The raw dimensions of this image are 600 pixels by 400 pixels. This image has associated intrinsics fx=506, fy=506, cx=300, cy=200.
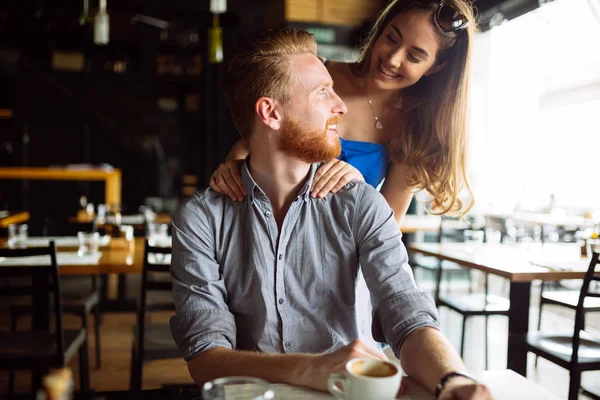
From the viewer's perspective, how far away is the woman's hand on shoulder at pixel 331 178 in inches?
53.6

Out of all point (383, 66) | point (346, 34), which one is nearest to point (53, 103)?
point (346, 34)

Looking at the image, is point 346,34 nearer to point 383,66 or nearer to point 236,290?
point 383,66

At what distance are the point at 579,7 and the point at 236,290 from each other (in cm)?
480

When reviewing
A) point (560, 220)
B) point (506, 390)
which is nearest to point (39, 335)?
point (506, 390)

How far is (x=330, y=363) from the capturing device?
0.91 m

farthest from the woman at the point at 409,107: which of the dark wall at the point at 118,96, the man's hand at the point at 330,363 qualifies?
the dark wall at the point at 118,96

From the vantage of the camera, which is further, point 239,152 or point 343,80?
point 343,80

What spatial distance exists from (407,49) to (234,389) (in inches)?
51.9

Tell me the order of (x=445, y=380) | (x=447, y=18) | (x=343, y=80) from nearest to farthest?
1. (x=445, y=380)
2. (x=447, y=18)
3. (x=343, y=80)

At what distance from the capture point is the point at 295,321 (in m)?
1.26

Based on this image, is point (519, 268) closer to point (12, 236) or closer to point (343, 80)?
point (343, 80)

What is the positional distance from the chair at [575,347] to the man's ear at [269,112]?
1.78 meters

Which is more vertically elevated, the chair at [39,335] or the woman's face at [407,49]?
the woman's face at [407,49]

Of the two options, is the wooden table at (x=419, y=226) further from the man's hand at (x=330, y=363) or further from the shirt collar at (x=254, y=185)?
the man's hand at (x=330, y=363)
